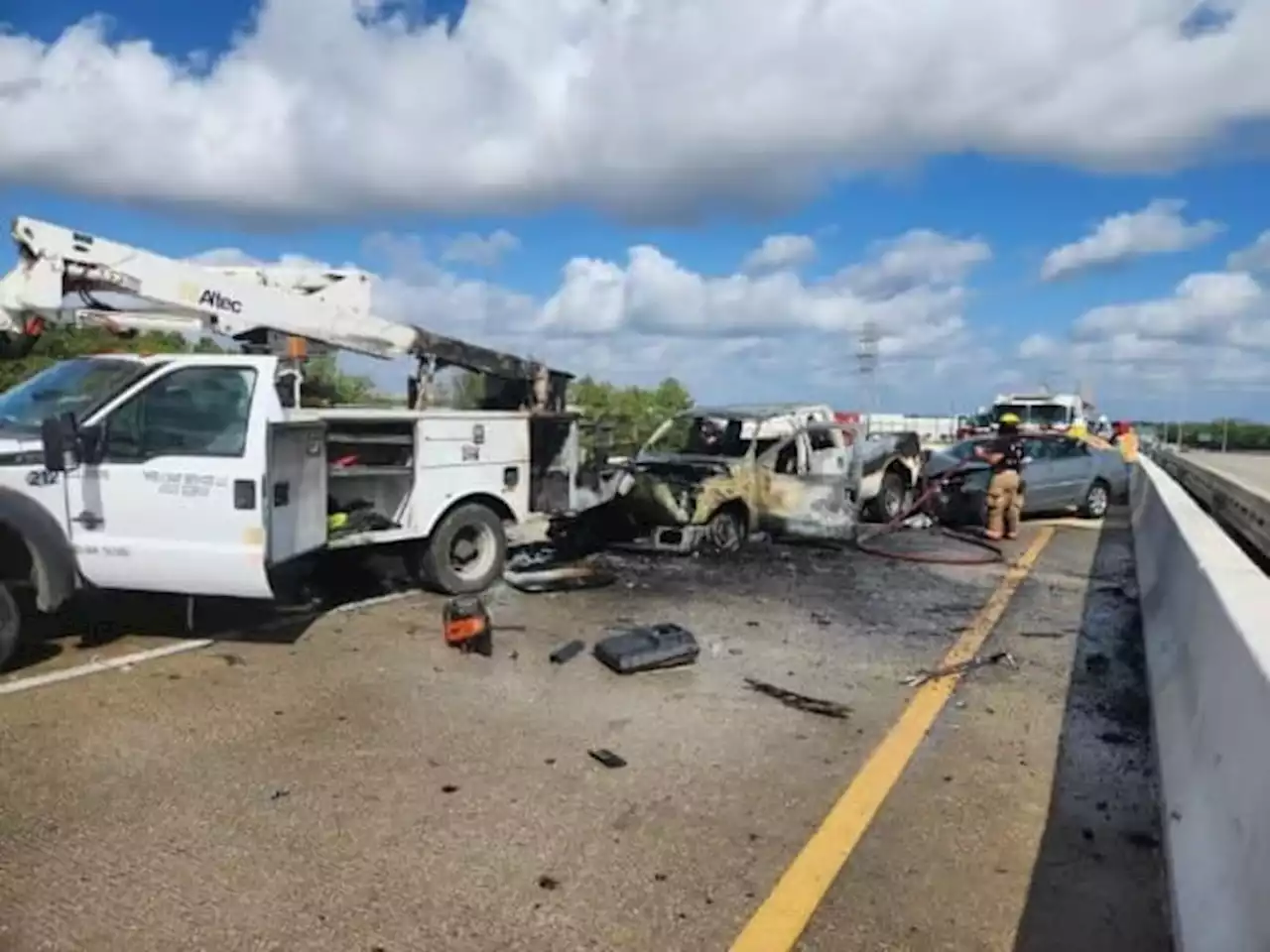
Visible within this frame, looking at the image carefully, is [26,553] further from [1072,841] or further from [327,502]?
[1072,841]

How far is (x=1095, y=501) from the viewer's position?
58.1 feet

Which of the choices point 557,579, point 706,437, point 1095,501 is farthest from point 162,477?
point 1095,501

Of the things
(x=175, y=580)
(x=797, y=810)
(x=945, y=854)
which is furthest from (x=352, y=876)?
(x=175, y=580)

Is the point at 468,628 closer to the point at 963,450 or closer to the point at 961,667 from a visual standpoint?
the point at 961,667

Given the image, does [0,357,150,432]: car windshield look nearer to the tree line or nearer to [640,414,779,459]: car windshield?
[640,414,779,459]: car windshield

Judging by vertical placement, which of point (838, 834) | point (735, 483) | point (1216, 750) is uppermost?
point (735, 483)

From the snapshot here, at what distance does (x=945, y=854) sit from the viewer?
13.5 ft

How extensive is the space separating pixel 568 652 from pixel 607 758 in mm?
2060

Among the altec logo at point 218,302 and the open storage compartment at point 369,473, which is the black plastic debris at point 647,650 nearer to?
the open storage compartment at point 369,473

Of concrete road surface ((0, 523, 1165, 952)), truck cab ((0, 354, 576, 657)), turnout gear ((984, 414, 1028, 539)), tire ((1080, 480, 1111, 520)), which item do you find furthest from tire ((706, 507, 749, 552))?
tire ((1080, 480, 1111, 520))

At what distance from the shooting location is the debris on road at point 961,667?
671 cm

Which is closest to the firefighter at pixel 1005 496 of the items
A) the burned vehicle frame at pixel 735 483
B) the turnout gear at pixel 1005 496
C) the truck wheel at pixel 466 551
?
the turnout gear at pixel 1005 496

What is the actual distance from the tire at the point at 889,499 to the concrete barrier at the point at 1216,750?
9266 mm

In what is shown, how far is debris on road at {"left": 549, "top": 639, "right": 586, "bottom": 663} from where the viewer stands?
273 inches
